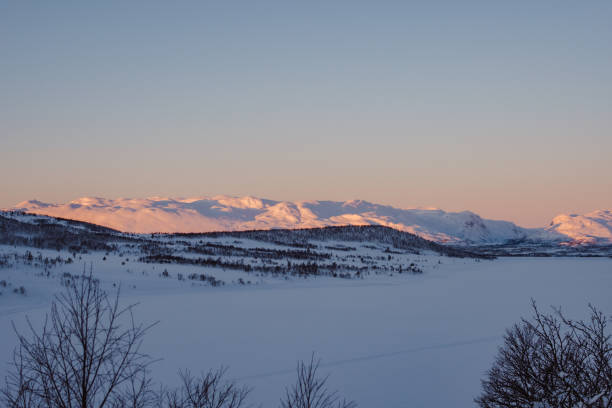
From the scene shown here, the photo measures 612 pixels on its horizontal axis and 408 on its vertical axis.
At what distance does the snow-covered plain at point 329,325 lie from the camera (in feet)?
36.1

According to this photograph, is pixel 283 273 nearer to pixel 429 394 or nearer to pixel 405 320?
pixel 405 320

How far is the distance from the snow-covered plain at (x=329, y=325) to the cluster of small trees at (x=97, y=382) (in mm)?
927

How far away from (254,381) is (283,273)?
897 inches

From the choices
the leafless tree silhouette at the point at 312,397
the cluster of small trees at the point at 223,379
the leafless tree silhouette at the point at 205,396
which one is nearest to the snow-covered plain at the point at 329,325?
the leafless tree silhouette at the point at 312,397

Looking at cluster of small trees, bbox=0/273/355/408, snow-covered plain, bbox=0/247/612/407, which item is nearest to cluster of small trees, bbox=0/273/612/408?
cluster of small trees, bbox=0/273/355/408

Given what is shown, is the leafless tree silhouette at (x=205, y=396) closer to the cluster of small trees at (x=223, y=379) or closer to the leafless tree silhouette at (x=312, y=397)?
the cluster of small trees at (x=223, y=379)

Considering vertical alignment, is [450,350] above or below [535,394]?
below

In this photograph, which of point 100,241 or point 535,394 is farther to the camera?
point 100,241

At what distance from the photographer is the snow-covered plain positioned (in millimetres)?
11008

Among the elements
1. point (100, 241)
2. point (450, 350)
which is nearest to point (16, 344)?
point (450, 350)

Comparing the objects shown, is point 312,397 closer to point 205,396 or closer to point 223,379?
point 223,379

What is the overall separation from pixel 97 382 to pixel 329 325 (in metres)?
10.2

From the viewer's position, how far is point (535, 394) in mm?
6965

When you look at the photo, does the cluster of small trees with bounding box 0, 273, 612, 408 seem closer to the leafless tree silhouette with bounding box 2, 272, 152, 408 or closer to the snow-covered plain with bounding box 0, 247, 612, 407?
the leafless tree silhouette with bounding box 2, 272, 152, 408
